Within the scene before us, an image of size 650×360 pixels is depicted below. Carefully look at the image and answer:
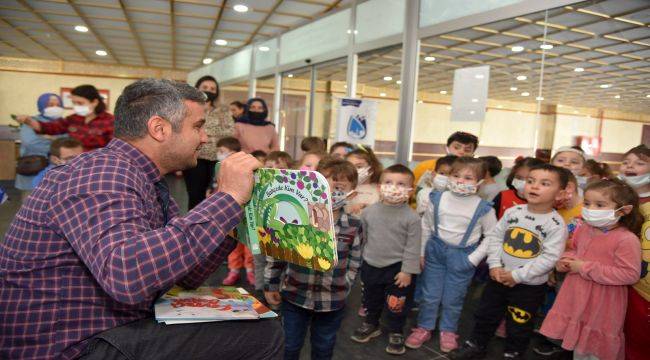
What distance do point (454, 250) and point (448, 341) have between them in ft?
1.89

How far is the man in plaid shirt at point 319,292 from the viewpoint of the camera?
6.37 feet

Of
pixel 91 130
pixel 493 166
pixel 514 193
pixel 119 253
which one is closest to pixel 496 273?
pixel 514 193

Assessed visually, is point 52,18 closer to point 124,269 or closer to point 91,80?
point 91,80

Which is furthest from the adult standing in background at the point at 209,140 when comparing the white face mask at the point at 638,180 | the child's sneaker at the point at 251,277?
the white face mask at the point at 638,180

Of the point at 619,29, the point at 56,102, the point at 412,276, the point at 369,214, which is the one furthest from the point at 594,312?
the point at 56,102

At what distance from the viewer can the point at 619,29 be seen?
3141 millimetres

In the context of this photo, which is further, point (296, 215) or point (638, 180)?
point (638, 180)

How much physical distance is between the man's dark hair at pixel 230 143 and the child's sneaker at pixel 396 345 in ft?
7.69

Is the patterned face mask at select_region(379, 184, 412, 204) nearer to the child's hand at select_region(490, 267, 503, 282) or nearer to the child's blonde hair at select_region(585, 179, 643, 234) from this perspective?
the child's hand at select_region(490, 267, 503, 282)

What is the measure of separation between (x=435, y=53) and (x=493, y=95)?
0.86 meters

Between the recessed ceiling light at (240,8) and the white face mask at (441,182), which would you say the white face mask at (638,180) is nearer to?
the white face mask at (441,182)

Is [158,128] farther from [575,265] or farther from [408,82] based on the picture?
[408,82]

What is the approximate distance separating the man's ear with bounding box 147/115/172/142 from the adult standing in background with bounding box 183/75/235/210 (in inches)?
108

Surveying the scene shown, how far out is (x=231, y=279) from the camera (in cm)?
365
